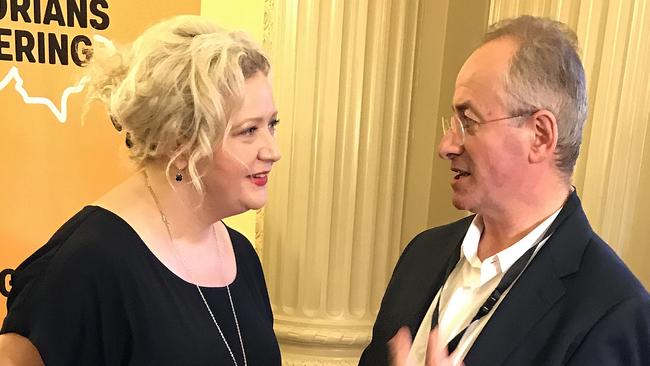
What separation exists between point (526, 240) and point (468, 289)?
0.17 meters

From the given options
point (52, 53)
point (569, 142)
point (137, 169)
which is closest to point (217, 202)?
point (137, 169)

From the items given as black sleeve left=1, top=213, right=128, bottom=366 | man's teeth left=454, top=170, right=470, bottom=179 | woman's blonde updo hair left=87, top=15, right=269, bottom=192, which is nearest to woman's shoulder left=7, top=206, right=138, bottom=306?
black sleeve left=1, top=213, right=128, bottom=366

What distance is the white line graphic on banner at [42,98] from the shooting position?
204 cm

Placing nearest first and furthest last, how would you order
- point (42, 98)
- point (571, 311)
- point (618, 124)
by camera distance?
point (571, 311) < point (618, 124) < point (42, 98)

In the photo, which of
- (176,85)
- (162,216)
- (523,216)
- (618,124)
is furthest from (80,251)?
(618,124)

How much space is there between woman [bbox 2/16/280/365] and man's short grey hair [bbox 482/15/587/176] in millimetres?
515

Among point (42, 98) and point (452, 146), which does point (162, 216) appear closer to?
point (452, 146)

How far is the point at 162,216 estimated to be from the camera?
1280mm

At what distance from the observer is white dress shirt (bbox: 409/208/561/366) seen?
4.07 feet

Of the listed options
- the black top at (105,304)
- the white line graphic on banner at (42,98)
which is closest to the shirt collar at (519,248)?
the black top at (105,304)

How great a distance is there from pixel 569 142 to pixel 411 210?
114 centimetres

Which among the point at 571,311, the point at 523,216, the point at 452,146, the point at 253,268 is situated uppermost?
the point at 452,146

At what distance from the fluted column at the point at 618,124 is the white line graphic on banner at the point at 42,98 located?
1.59 m

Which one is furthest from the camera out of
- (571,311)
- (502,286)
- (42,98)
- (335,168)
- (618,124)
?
(42,98)
